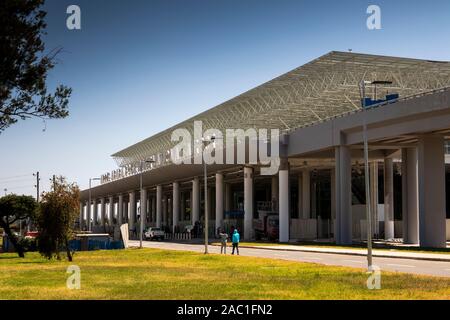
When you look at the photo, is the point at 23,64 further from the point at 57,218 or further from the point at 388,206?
the point at 388,206

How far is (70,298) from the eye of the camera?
57.1 ft

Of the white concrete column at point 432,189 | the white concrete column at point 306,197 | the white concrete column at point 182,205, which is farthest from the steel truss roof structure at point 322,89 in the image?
the white concrete column at point 182,205

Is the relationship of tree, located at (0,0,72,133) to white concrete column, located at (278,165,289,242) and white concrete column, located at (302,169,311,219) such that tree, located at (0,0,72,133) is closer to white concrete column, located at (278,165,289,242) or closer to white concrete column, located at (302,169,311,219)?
white concrete column, located at (278,165,289,242)

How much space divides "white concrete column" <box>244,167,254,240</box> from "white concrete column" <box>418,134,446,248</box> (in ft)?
92.3

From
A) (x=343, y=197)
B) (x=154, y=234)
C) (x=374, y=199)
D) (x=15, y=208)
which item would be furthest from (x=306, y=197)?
(x=15, y=208)

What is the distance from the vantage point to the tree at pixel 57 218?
38.4 metres

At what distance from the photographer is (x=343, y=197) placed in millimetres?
54656

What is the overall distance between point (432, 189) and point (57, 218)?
84.7ft

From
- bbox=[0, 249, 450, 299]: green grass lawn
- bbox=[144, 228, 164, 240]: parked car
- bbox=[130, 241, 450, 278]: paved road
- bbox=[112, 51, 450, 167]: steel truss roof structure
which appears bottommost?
bbox=[144, 228, 164, 240]: parked car

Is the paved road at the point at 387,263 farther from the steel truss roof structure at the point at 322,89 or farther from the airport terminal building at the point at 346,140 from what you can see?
the steel truss roof structure at the point at 322,89

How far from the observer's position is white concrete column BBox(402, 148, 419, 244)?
5822cm

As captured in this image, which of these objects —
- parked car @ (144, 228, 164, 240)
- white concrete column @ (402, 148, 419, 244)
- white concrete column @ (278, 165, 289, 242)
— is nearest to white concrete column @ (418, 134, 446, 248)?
white concrete column @ (402, 148, 419, 244)

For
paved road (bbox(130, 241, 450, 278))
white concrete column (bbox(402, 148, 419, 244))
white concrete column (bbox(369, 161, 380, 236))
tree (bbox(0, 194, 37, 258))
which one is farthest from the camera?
white concrete column (bbox(369, 161, 380, 236))
